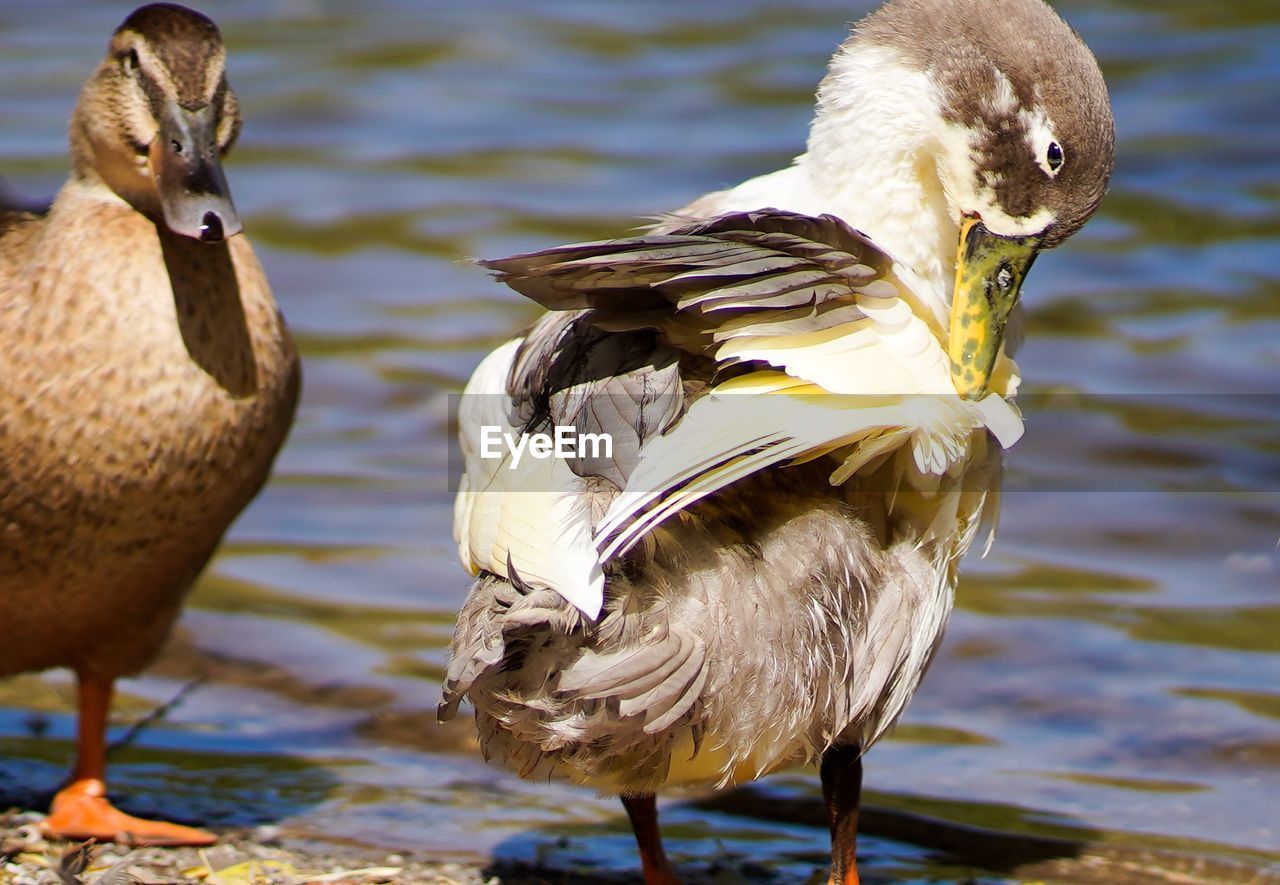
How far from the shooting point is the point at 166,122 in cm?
438

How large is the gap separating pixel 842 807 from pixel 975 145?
54.3 inches

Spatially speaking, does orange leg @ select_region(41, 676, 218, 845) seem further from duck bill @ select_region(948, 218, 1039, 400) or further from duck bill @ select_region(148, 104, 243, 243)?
duck bill @ select_region(948, 218, 1039, 400)

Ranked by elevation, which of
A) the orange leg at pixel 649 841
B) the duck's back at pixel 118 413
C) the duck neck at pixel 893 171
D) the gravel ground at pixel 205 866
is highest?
the duck neck at pixel 893 171

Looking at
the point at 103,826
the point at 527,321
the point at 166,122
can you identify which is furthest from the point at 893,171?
the point at 527,321

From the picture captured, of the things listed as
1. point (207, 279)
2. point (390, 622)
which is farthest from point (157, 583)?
point (390, 622)

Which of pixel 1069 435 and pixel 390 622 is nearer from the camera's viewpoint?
pixel 390 622

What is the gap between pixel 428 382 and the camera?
26.5 feet

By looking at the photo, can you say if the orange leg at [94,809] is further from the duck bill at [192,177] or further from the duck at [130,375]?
the duck bill at [192,177]

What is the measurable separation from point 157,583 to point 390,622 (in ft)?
5.37

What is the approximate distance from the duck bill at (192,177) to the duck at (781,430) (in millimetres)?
819

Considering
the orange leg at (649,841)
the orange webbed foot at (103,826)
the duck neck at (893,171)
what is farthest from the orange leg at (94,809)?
the duck neck at (893,171)

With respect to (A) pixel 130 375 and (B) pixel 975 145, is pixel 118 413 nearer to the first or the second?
(A) pixel 130 375

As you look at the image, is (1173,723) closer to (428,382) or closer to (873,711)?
(873,711)

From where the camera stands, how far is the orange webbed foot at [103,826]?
175 inches
